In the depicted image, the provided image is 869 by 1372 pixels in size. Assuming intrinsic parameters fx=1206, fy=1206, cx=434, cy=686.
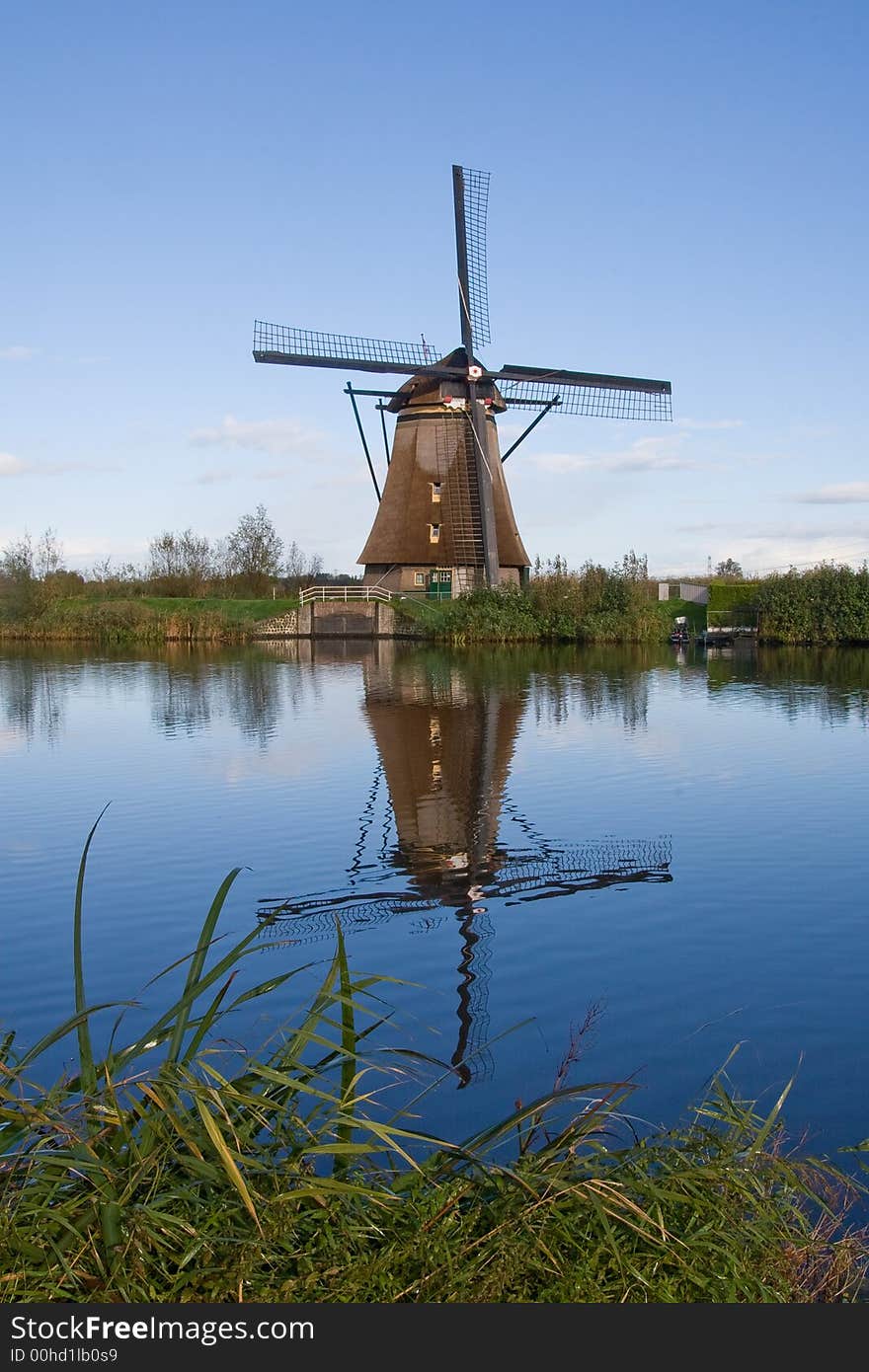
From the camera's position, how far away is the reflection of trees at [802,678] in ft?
63.5

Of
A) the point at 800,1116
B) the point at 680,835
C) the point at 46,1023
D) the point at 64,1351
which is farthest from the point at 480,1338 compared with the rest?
the point at 680,835

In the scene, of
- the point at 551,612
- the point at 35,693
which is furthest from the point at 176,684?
the point at 551,612

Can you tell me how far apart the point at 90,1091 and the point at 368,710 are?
1698 cm

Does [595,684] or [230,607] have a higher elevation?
[230,607]

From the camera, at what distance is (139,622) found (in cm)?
4541

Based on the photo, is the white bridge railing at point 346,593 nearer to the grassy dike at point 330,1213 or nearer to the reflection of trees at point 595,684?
the reflection of trees at point 595,684

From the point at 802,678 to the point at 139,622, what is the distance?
89.9 feet

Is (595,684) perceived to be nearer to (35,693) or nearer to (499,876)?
(35,693)

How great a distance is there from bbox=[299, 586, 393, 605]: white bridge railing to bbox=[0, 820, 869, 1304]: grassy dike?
128 ft

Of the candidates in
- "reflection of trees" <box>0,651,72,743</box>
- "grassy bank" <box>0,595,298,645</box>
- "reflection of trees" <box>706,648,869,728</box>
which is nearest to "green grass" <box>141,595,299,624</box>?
"grassy bank" <box>0,595,298,645</box>

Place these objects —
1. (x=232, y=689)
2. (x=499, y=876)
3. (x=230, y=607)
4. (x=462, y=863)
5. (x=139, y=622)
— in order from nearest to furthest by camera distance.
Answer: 1. (x=499, y=876)
2. (x=462, y=863)
3. (x=232, y=689)
4. (x=139, y=622)
5. (x=230, y=607)

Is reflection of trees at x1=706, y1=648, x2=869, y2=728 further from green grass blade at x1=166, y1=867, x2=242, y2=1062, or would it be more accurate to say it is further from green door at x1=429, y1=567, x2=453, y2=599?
green grass blade at x1=166, y1=867, x2=242, y2=1062

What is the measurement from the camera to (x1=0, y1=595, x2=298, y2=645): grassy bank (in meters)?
44.9

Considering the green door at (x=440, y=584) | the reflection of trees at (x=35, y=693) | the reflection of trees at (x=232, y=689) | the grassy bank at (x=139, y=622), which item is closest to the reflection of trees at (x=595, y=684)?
the reflection of trees at (x=232, y=689)
